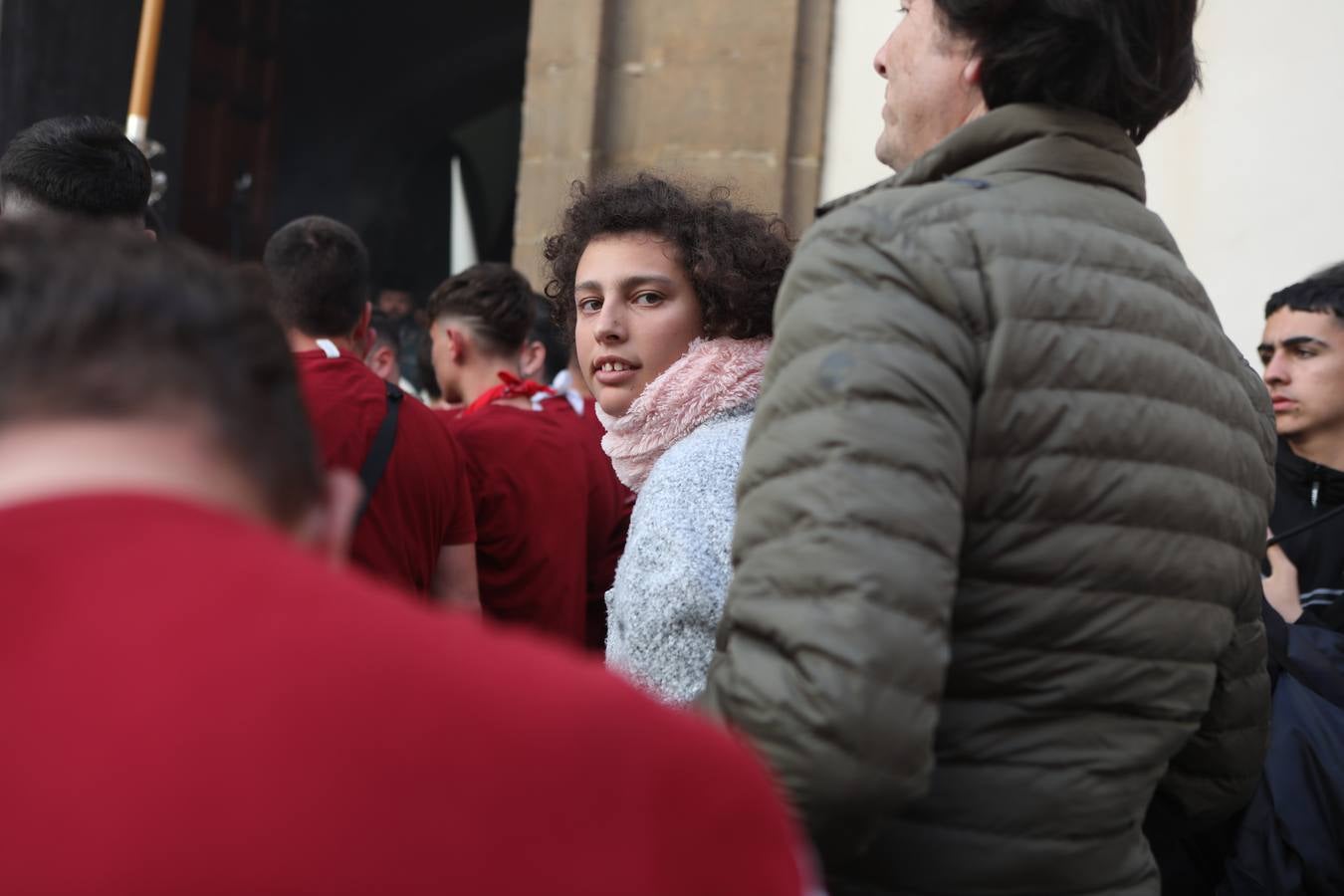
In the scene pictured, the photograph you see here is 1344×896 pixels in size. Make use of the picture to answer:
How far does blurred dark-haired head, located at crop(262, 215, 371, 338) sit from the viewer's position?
320cm

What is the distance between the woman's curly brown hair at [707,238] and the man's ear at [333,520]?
1569 mm

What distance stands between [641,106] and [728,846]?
195 inches

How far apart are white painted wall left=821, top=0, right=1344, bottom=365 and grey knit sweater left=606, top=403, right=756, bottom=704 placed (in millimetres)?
3296

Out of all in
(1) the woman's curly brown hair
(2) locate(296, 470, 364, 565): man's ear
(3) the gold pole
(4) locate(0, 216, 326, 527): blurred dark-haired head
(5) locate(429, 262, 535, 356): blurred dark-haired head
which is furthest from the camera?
(3) the gold pole

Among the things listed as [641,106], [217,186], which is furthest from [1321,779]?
[217,186]

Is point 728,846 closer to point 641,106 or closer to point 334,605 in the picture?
point 334,605

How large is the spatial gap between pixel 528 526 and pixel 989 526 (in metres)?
2.00

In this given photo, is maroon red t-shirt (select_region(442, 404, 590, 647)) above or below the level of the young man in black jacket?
below

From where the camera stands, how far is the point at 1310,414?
3.39 meters

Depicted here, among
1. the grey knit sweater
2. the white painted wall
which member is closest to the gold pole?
the grey knit sweater

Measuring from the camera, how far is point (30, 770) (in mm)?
663

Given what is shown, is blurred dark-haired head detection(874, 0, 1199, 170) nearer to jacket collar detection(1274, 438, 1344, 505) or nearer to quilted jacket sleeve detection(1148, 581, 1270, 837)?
quilted jacket sleeve detection(1148, 581, 1270, 837)

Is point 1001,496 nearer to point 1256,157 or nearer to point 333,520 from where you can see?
point 333,520

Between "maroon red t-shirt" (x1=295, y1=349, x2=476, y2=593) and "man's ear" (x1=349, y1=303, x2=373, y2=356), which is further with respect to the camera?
"man's ear" (x1=349, y1=303, x2=373, y2=356)
